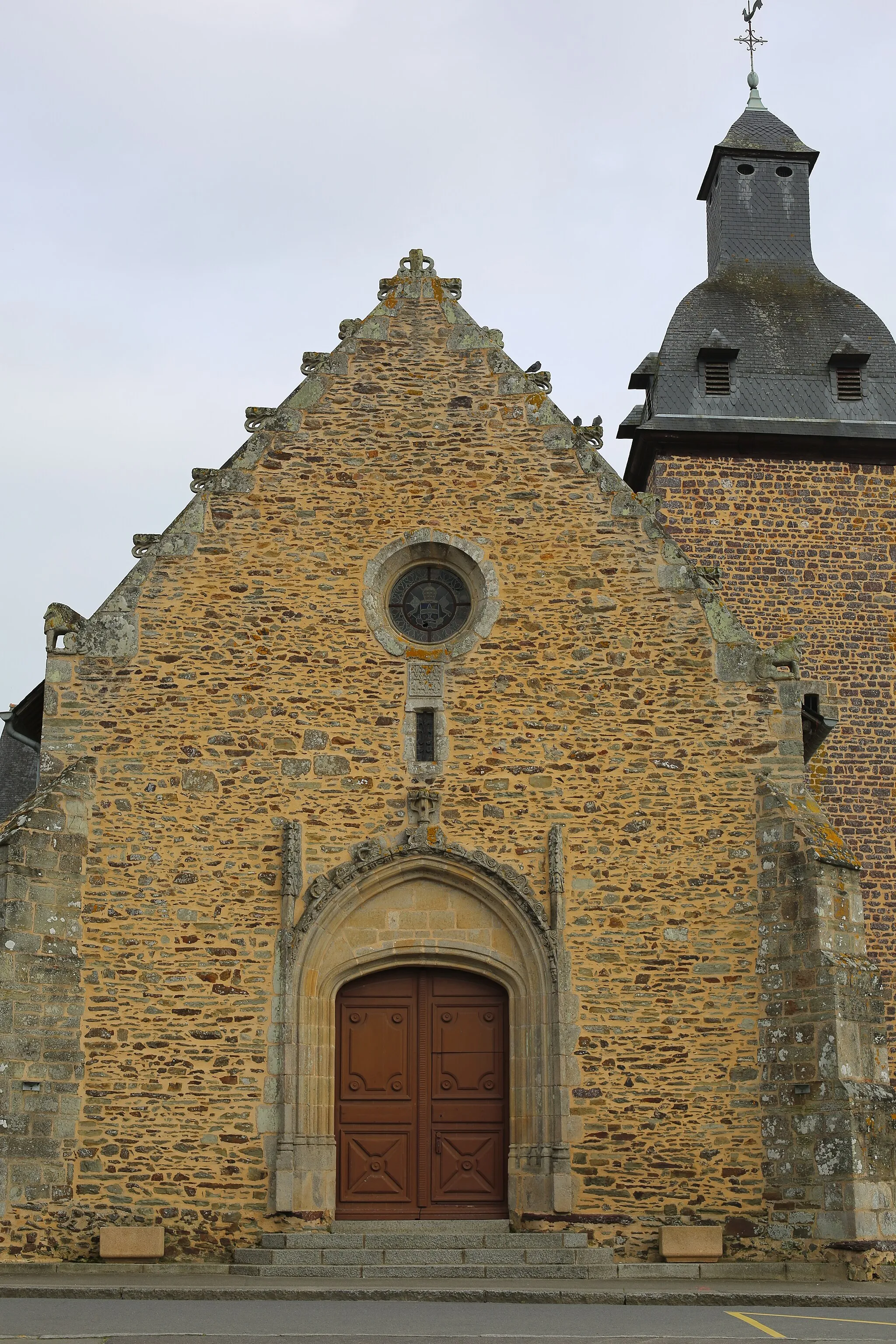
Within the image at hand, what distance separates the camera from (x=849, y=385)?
1947 centimetres

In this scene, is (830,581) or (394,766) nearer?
(394,766)

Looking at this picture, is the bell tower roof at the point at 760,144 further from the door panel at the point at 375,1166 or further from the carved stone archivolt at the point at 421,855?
the door panel at the point at 375,1166

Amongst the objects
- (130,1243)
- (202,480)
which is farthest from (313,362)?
(130,1243)

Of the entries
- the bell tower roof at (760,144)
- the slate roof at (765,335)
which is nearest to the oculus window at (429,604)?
the slate roof at (765,335)

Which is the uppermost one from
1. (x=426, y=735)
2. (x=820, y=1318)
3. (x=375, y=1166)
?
(x=426, y=735)

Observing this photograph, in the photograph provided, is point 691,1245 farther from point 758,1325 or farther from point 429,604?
point 429,604

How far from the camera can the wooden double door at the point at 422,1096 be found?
12883mm

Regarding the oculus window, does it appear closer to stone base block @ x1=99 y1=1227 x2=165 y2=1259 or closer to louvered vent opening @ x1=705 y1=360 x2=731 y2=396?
stone base block @ x1=99 y1=1227 x2=165 y2=1259

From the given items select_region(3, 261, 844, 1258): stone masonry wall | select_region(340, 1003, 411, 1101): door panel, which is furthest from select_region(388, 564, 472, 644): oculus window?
select_region(340, 1003, 411, 1101): door panel

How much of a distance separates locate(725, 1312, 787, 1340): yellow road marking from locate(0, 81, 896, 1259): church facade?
7.02ft

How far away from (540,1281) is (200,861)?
158 inches

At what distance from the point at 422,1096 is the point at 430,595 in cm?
400

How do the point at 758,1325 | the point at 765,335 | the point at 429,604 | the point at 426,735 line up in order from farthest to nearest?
the point at 765,335 < the point at 429,604 < the point at 426,735 < the point at 758,1325

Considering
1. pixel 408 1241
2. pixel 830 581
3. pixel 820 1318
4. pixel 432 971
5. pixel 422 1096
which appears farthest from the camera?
pixel 830 581
